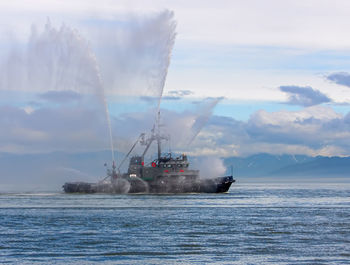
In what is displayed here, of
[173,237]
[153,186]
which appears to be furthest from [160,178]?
[173,237]

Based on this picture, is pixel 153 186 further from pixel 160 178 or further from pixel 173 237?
pixel 173 237

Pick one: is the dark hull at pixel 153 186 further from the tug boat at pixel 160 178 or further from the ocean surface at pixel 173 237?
the ocean surface at pixel 173 237

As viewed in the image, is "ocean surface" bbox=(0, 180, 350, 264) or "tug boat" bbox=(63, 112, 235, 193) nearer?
"ocean surface" bbox=(0, 180, 350, 264)

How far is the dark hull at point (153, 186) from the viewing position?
121 metres

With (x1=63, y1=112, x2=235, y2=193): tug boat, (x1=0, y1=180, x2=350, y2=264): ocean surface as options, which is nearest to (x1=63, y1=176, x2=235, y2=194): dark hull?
(x1=63, y1=112, x2=235, y2=193): tug boat

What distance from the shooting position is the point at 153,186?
122 meters

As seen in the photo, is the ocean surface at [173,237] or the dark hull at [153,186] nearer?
the ocean surface at [173,237]

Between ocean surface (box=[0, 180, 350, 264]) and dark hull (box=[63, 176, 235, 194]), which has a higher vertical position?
dark hull (box=[63, 176, 235, 194])

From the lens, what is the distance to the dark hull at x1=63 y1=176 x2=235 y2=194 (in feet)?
398

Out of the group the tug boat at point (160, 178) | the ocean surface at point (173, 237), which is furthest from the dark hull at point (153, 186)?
the ocean surface at point (173, 237)

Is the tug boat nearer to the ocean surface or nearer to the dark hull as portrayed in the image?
the dark hull

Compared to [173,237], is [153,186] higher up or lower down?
higher up

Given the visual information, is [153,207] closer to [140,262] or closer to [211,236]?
[211,236]

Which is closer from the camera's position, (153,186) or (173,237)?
(173,237)
